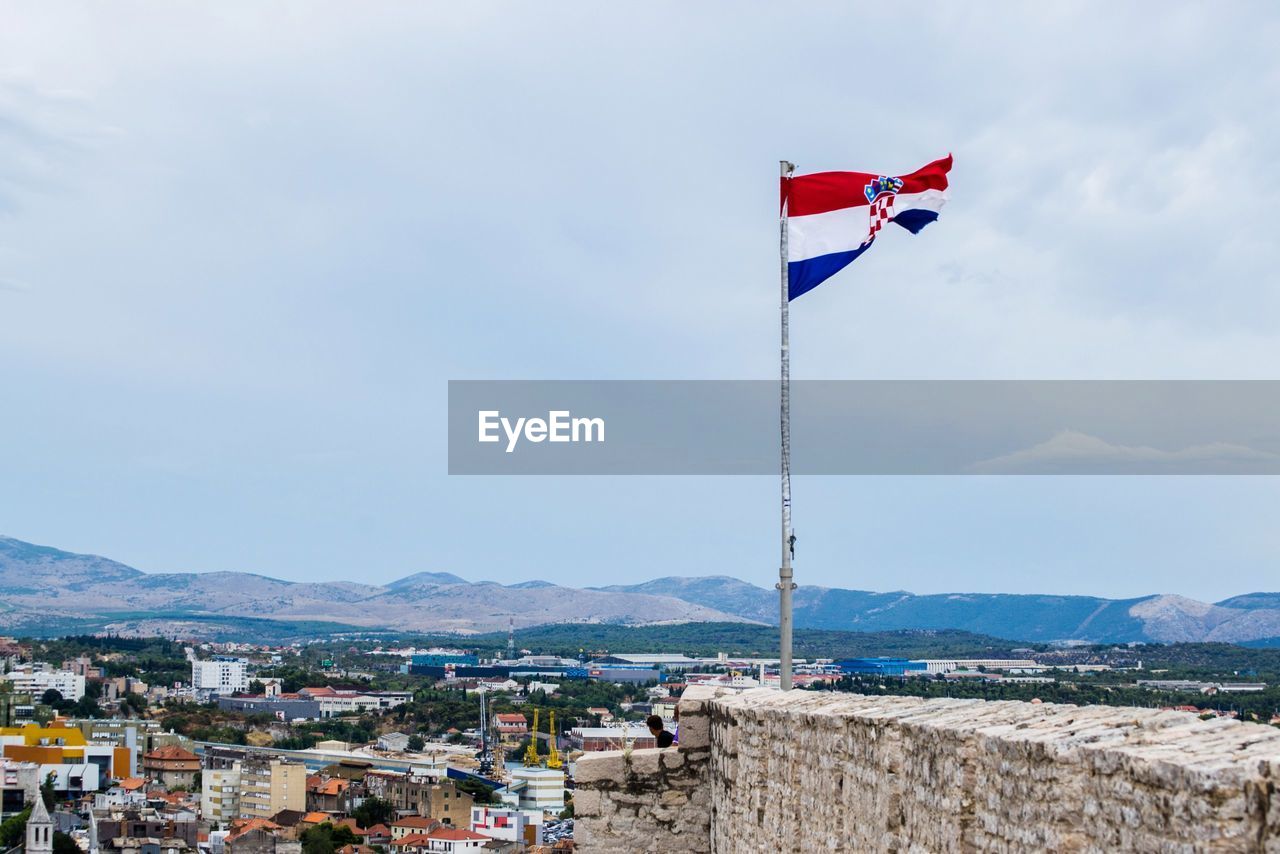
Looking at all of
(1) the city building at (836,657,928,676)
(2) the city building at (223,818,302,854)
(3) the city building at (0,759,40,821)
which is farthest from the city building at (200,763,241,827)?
(1) the city building at (836,657,928,676)

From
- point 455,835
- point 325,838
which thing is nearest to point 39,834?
point 325,838

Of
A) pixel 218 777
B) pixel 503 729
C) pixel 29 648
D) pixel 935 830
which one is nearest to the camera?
pixel 935 830

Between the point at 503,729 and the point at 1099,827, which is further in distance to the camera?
the point at 503,729

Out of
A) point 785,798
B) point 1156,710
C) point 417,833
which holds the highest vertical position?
point 1156,710

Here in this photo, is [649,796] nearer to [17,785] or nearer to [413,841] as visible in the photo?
[413,841]

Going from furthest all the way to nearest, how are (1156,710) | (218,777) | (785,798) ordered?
(218,777)
(785,798)
(1156,710)

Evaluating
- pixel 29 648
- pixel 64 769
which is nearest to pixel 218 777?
pixel 64 769

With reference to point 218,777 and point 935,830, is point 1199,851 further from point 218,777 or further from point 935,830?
point 218,777

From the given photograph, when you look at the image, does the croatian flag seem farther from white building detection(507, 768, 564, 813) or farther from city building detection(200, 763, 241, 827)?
city building detection(200, 763, 241, 827)
